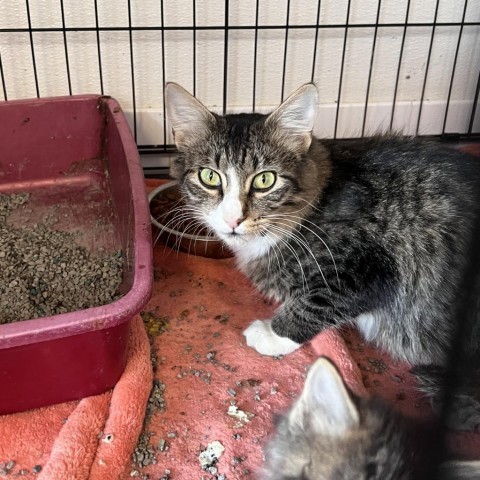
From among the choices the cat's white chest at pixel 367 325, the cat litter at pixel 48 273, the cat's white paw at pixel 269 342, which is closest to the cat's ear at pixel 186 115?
the cat litter at pixel 48 273

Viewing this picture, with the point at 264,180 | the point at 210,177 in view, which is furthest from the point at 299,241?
the point at 210,177

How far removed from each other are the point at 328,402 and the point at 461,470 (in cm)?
26

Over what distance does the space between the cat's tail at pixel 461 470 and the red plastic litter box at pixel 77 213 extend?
804 millimetres

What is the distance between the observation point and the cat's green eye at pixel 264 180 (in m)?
1.72

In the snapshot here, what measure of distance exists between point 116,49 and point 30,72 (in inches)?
14.0

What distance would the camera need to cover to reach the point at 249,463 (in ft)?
5.11

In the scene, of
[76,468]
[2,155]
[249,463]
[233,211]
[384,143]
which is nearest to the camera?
[76,468]

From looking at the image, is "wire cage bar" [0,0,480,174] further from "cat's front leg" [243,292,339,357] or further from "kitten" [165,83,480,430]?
"cat's front leg" [243,292,339,357]

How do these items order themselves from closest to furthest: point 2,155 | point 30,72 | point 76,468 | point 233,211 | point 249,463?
point 76,468 → point 249,463 → point 233,211 → point 2,155 → point 30,72

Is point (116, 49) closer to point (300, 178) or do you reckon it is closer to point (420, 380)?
point (300, 178)

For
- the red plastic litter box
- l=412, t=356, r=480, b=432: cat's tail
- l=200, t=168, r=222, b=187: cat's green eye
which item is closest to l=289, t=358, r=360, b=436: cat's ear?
l=412, t=356, r=480, b=432: cat's tail

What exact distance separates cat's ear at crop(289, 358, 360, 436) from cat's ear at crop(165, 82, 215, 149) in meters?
0.89

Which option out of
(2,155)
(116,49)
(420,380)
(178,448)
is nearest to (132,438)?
(178,448)

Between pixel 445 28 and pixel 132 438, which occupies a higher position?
pixel 445 28
